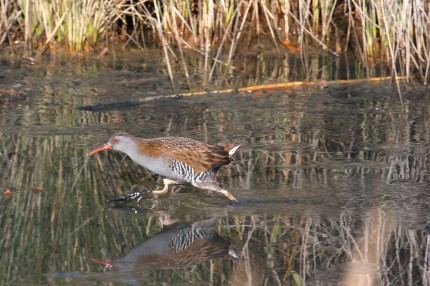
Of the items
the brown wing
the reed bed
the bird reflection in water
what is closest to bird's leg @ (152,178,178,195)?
the brown wing

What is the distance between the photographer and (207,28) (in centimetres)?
1036

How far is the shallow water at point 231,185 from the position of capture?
509 cm

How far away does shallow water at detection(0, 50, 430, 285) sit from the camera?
5.09 meters

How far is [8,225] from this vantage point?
5.71 metres

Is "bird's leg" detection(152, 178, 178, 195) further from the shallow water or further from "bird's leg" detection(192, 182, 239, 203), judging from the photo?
"bird's leg" detection(192, 182, 239, 203)

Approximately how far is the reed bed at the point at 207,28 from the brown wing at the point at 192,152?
2803mm

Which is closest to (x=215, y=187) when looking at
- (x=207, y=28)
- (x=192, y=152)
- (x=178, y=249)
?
(x=192, y=152)

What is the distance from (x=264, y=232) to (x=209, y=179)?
84 centimetres

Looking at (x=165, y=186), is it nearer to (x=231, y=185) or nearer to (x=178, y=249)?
(x=231, y=185)

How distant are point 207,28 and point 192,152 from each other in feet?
13.6

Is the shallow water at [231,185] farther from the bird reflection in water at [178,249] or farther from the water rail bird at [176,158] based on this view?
the water rail bird at [176,158]

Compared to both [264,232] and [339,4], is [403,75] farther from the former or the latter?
[264,232]

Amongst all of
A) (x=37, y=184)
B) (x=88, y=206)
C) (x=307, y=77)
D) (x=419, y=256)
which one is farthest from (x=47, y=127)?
(x=419, y=256)

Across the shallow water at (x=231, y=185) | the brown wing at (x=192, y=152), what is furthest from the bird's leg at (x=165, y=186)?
the brown wing at (x=192, y=152)
